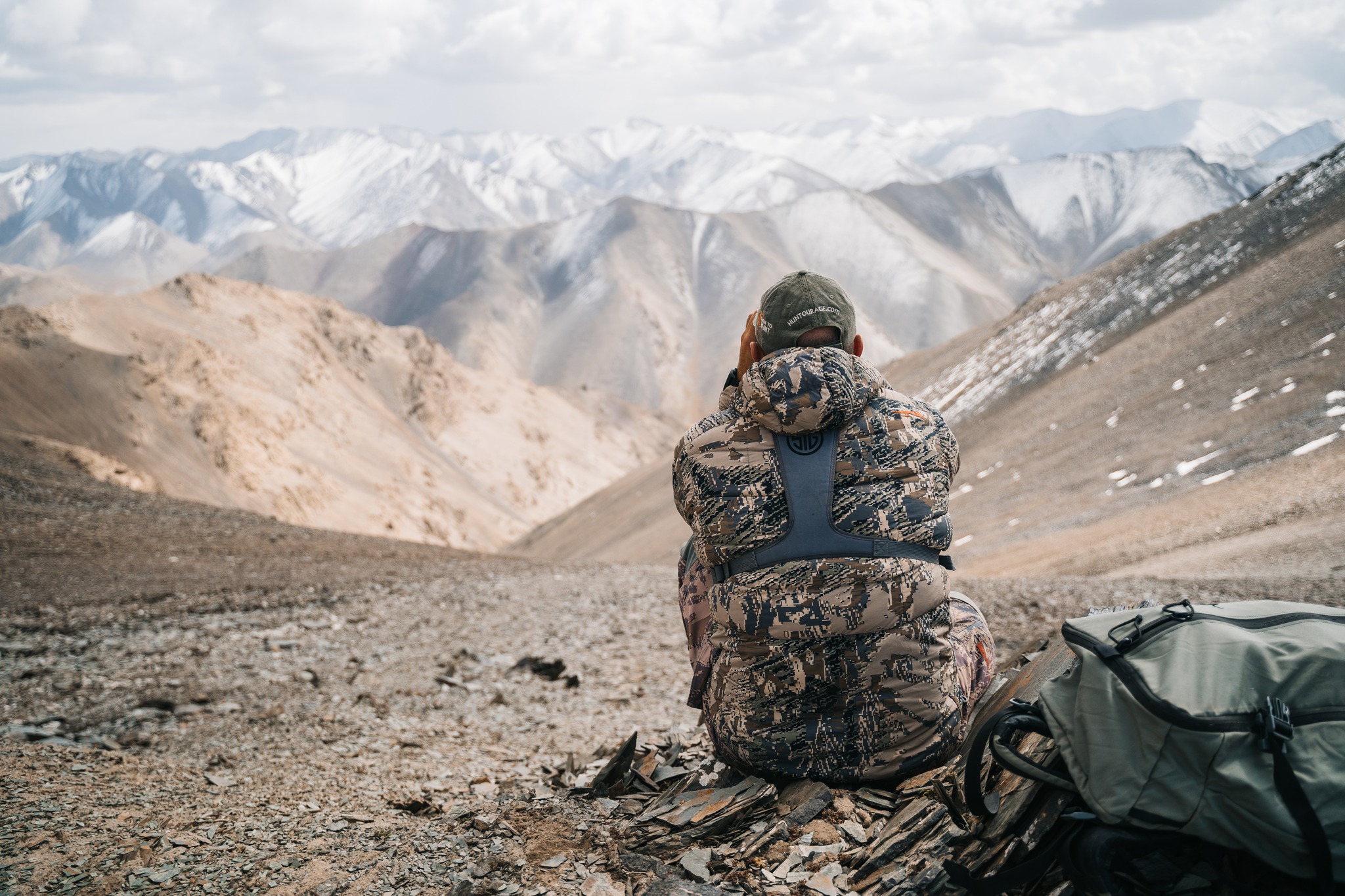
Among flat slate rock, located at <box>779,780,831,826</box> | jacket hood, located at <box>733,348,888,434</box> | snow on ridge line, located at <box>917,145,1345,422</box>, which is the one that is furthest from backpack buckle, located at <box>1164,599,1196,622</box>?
snow on ridge line, located at <box>917,145,1345,422</box>

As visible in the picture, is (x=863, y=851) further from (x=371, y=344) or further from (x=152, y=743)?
(x=371, y=344)

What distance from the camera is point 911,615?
3.15 meters

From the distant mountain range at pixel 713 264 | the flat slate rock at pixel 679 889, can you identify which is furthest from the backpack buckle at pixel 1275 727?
the distant mountain range at pixel 713 264

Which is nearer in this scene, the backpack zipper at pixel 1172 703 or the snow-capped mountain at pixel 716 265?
the backpack zipper at pixel 1172 703

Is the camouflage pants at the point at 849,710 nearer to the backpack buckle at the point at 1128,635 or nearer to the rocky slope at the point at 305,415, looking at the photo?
the backpack buckle at the point at 1128,635

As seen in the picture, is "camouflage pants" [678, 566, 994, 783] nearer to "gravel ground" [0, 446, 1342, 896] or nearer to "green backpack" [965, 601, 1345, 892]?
"green backpack" [965, 601, 1345, 892]

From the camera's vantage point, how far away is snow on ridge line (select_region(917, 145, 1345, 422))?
3425 centimetres

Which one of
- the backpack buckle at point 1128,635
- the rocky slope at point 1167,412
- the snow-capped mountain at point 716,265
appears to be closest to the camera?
the backpack buckle at point 1128,635

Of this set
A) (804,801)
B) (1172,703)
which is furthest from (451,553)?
(1172,703)

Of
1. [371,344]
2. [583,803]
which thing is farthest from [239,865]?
[371,344]

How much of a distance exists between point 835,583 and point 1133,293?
38.9 meters

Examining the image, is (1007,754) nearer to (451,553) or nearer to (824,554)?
(824,554)

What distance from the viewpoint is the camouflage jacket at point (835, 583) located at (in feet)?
10.1

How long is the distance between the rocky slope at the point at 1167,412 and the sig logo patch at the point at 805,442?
28.3 ft
